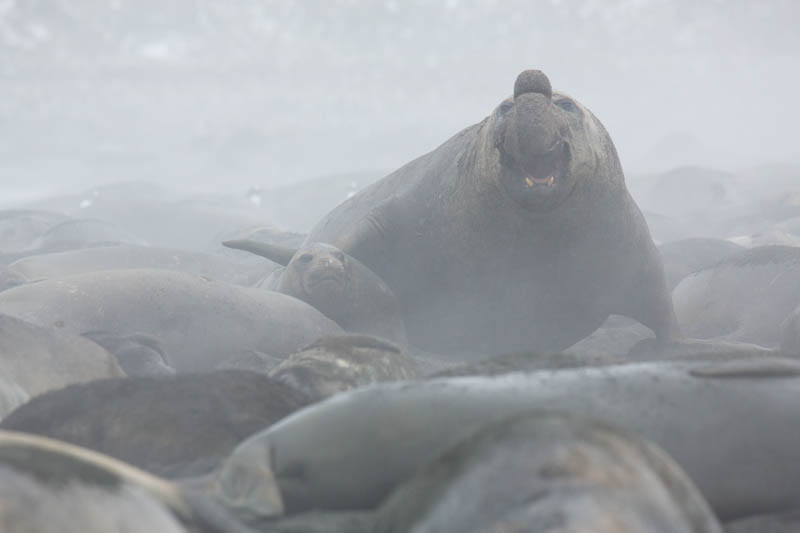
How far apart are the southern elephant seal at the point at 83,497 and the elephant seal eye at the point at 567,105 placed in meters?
3.46

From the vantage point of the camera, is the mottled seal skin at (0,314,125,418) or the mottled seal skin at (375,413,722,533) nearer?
the mottled seal skin at (375,413,722,533)

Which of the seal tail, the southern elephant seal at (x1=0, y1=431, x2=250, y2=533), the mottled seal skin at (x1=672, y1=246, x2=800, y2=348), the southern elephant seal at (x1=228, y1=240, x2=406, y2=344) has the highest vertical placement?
the southern elephant seal at (x1=0, y1=431, x2=250, y2=533)

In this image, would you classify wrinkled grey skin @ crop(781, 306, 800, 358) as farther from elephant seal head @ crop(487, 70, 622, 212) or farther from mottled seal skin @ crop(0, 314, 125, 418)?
mottled seal skin @ crop(0, 314, 125, 418)

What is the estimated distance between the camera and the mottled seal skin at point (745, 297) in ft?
17.6

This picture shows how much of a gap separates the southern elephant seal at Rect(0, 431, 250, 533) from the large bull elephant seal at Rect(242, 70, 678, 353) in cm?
268

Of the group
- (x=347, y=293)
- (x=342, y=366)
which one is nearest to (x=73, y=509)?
(x=342, y=366)

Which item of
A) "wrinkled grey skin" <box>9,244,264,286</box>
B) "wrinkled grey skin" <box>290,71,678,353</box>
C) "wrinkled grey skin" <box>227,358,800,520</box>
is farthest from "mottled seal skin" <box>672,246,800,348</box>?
"wrinkled grey skin" <box>9,244,264,286</box>

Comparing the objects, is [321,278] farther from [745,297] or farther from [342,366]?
[745,297]

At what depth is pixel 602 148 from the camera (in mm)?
4574

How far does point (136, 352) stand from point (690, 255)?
604 centimetres

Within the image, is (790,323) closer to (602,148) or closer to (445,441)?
(602,148)

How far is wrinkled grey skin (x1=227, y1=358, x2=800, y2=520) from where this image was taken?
1690 millimetres

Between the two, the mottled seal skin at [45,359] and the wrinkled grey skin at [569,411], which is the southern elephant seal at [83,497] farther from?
the mottled seal skin at [45,359]

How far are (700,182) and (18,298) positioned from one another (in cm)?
1776
